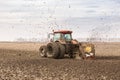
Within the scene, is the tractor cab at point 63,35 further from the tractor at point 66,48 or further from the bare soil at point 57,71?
the bare soil at point 57,71

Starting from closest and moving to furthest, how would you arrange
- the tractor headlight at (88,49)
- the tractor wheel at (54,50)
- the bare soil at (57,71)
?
the bare soil at (57,71)
the tractor headlight at (88,49)
the tractor wheel at (54,50)

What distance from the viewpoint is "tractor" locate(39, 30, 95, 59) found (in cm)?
3109

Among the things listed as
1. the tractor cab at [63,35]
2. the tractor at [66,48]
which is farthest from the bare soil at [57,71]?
the tractor cab at [63,35]

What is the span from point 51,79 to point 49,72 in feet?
8.69

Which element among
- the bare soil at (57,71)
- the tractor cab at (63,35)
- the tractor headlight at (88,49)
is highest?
the tractor cab at (63,35)

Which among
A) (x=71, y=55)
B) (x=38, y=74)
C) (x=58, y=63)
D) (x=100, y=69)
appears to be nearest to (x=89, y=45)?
(x=71, y=55)

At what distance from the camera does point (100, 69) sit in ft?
78.4

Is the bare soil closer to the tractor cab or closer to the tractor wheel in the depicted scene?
the tractor wheel

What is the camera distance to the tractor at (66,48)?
1224 inches

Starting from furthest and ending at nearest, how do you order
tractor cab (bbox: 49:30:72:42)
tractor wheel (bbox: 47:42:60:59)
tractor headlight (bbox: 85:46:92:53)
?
1. tractor cab (bbox: 49:30:72:42)
2. tractor wheel (bbox: 47:42:60:59)
3. tractor headlight (bbox: 85:46:92:53)

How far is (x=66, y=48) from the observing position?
32.3 m

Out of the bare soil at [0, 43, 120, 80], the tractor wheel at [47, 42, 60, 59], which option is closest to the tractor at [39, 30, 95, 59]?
the tractor wheel at [47, 42, 60, 59]

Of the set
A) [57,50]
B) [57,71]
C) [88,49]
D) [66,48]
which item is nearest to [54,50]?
[57,50]

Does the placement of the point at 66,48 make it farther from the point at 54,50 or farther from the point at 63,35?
the point at 63,35
